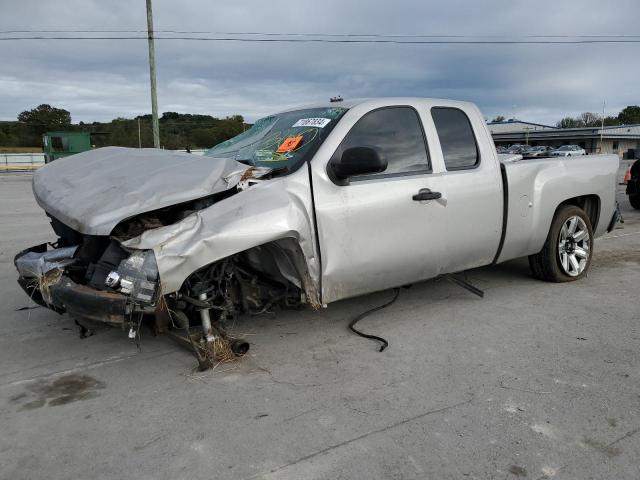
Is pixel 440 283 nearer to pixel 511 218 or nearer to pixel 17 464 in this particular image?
pixel 511 218

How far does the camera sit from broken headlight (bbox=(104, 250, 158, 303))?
3.25 m

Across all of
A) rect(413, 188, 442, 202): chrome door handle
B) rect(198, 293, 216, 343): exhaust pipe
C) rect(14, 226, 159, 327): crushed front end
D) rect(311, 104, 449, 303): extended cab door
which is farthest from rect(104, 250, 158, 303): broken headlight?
rect(413, 188, 442, 202): chrome door handle

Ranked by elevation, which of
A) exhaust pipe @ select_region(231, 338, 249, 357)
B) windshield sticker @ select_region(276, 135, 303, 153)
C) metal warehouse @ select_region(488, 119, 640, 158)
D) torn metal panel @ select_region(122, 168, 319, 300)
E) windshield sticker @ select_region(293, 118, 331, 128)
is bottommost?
exhaust pipe @ select_region(231, 338, 249, 357)

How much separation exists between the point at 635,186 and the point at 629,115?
388 ft

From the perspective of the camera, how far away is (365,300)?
5.24 meters

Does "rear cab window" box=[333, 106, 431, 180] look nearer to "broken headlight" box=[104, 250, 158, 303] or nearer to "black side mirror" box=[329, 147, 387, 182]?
"black side mirror" box=[329, 147, 387, 182]

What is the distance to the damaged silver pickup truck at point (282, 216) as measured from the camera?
11.1ft

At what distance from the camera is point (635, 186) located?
41.2 feet

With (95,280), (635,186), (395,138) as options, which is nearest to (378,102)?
(395,138)

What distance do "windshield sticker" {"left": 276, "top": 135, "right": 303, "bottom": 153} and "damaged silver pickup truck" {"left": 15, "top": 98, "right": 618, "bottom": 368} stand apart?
0.04 ft

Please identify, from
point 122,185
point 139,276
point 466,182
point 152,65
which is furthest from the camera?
point 152,65

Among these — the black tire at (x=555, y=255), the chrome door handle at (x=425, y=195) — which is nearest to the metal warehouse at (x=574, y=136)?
the black tire at (x=555, y=255)

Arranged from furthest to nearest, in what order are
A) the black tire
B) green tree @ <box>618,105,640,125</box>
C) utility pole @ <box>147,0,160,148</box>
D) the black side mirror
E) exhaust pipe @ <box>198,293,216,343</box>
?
1. green tree @ <box>618,105,640,125</box>
2. utility pole @ <box>147,0,160,148</box>
3. the black tire
4. the black side mirror
5. exhaust pipe @ <box>198,293,216,343</box>

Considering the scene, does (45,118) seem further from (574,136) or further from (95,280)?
(95,280)
